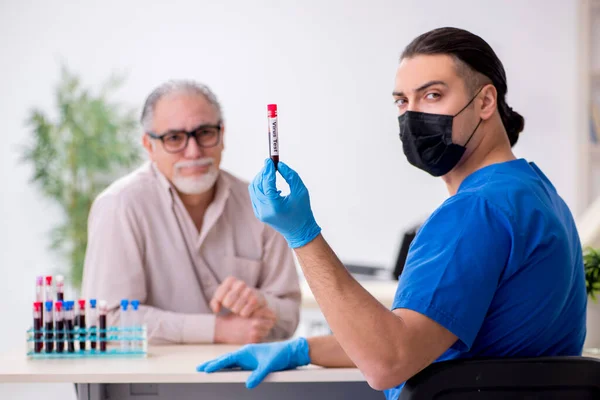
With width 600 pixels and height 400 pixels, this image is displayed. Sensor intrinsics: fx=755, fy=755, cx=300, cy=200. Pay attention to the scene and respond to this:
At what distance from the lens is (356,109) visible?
539cm

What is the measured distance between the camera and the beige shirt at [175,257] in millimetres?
2244

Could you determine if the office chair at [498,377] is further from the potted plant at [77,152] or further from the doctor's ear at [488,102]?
the potted plant at [77,152]

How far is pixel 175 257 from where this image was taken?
2.40 meters

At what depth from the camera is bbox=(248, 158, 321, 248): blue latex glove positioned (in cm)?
133

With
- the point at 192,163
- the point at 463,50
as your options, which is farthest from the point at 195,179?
the point at 463,50

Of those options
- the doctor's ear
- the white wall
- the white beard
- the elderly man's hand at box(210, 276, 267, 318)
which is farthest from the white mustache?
the white wall

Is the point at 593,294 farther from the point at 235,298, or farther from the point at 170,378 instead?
the point at 170,378

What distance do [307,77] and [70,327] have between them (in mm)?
3648

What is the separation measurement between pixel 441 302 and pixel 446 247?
10cm

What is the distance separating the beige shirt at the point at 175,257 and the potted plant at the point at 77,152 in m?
2.47

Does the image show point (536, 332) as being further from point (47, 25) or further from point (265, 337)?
point (47, 25)

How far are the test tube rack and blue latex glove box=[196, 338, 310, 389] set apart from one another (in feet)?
0.90

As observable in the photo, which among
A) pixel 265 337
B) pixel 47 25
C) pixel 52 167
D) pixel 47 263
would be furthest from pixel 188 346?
pixel 47 25

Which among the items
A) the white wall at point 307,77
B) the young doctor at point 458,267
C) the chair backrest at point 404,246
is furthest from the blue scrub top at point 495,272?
the white wall at point 307,77
